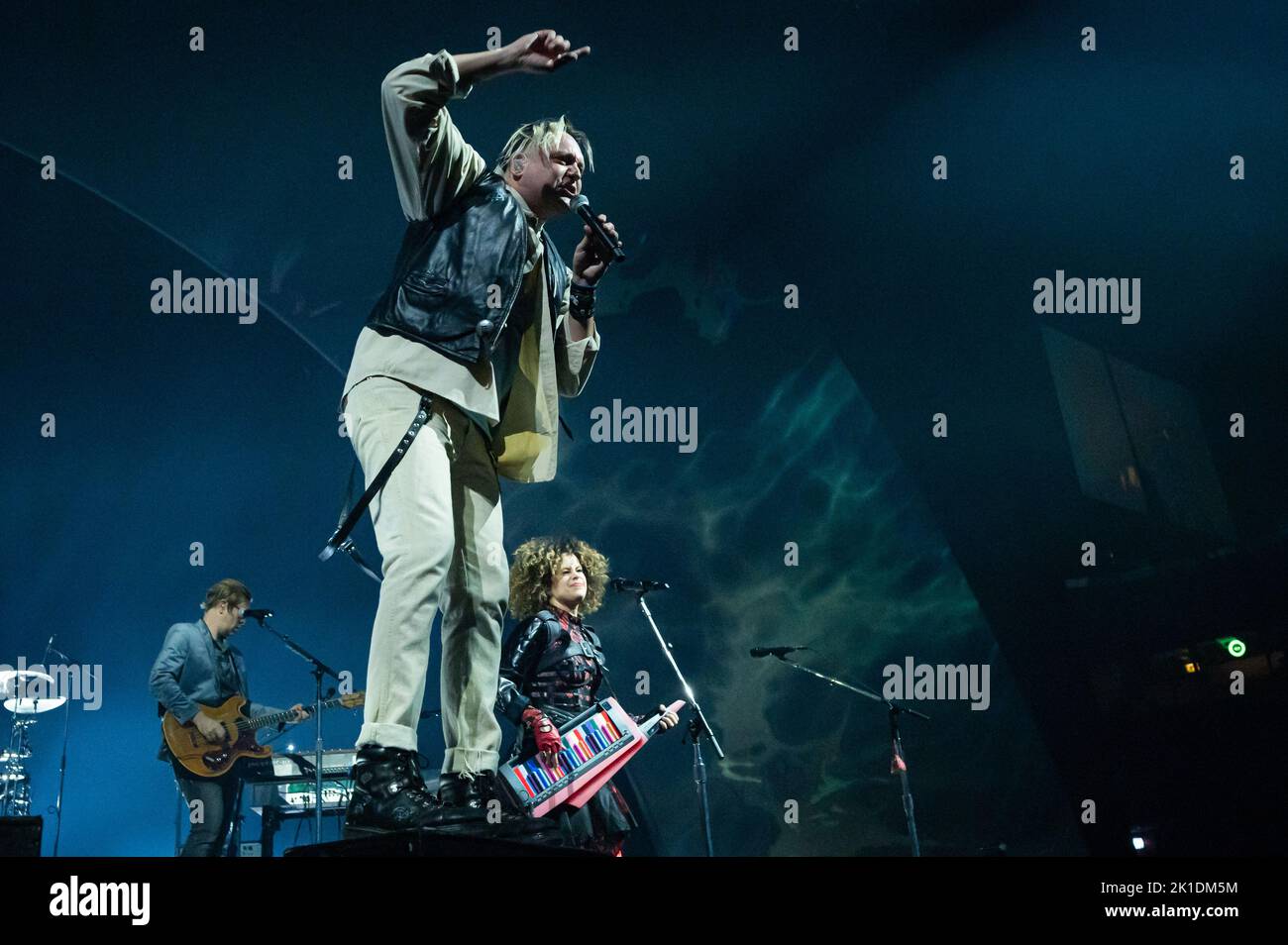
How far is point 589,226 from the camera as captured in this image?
267 cm

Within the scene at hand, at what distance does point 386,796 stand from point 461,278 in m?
1.10

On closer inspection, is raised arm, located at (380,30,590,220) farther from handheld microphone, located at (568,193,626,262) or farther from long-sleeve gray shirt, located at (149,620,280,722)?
long-sleeve gray shirt, located at (149,620,280,722)

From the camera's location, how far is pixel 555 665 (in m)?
4.41

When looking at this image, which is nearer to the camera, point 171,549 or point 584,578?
point 584,578

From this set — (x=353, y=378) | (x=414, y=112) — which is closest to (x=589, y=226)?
(x=414, y=112)

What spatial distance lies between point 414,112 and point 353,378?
0.59m

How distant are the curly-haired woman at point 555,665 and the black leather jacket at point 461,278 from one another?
1.78 meters

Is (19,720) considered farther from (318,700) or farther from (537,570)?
(537,570)

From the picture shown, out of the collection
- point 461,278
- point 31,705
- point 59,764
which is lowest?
point 59,764

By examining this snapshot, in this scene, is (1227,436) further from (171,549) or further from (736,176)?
(171,549)

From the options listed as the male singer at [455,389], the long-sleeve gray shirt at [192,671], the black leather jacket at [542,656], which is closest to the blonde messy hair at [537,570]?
the black leather jacket at [542,656]

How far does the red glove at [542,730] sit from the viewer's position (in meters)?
3.87

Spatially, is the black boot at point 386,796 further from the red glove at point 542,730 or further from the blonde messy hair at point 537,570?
the blonde messy hair at point 537,570

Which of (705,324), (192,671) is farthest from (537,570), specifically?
(192,671)
